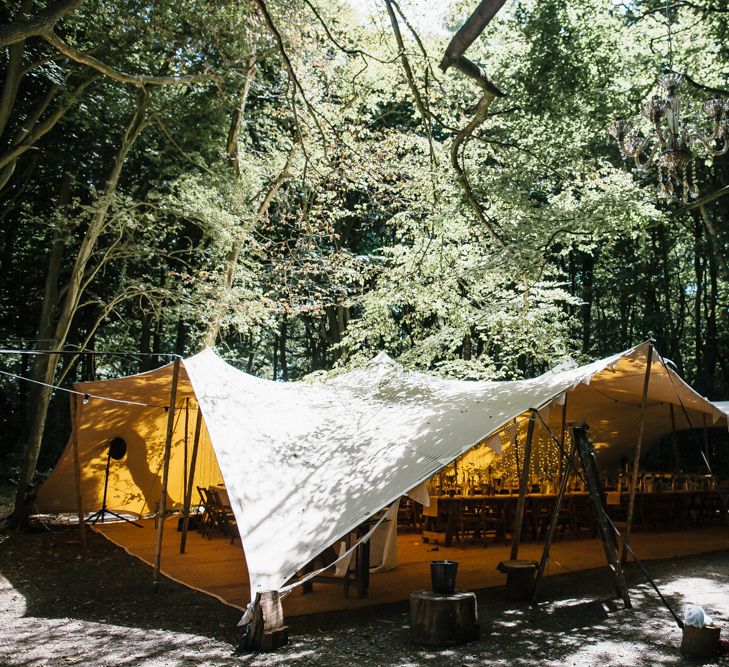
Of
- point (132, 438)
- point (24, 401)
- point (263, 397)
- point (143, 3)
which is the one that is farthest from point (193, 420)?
point (24, 401)

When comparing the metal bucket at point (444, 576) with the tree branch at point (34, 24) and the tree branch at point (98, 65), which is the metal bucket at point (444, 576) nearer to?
the tree branch at point (34, 24)

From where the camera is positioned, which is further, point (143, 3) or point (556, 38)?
point (556, 38)

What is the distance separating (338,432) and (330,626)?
195cm

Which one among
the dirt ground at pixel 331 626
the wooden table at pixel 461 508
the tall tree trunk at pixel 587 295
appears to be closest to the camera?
the dirt ground at pixel 331 626

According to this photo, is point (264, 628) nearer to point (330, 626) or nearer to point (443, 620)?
point (330, 626)

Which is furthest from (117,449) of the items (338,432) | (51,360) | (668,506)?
(668,506)

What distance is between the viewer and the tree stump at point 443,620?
15.2ft

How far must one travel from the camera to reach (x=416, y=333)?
12344 millimetres

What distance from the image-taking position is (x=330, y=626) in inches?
201

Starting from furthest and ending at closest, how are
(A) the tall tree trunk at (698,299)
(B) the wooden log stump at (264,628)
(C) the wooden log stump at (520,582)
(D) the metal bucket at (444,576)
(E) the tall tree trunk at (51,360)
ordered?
(A) the tall tree trunk at (698,299) < (E) the tall tree trunk at (51,360) < (C) the wooden log stump at (520,582) < (D) the metal bucket at (444,576) < (B) the wooden log stump at (264,628)

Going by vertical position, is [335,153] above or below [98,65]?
above

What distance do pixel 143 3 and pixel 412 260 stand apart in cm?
505

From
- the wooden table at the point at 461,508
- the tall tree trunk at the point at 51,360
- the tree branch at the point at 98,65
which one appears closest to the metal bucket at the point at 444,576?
the wooden table at the point at 461,508

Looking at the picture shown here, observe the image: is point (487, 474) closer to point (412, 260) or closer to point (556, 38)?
point (412, 260)
